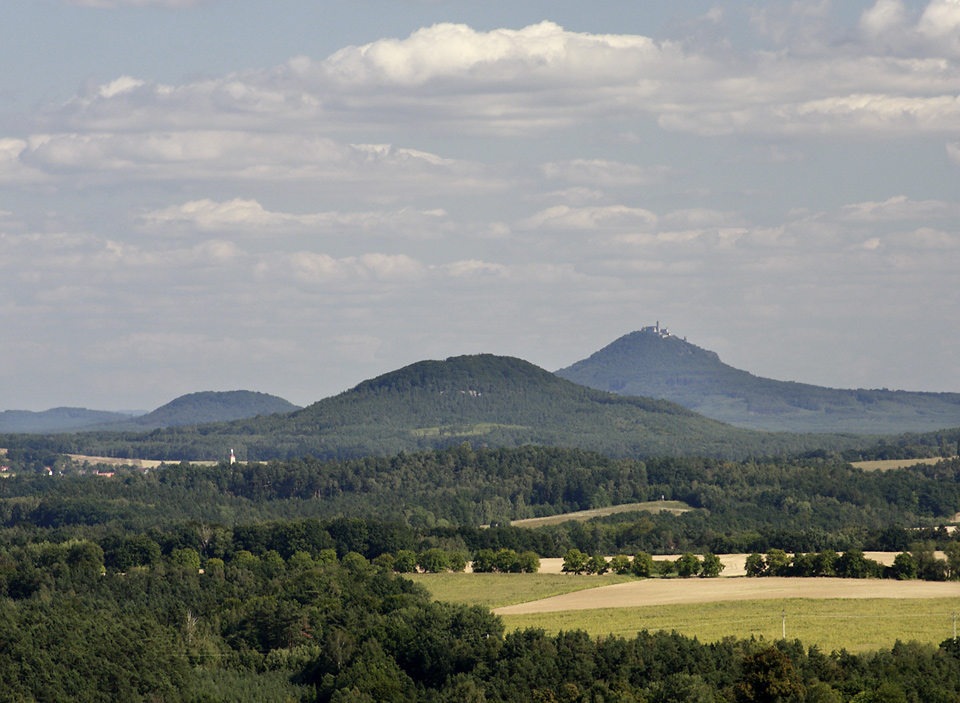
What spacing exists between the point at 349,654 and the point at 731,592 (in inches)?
1635

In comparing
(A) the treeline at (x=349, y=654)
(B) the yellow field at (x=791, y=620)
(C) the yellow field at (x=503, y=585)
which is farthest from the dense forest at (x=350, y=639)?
(B) the yellow field at (x=791, y=620)

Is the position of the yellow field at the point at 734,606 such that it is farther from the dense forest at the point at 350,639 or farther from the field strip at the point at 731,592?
the dense forest at the point at 350,639

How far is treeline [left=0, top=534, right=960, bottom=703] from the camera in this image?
92.2m

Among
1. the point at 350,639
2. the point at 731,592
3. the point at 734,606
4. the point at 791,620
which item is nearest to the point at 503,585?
the point at 731,592

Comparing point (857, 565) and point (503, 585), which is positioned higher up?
point (857, 565)

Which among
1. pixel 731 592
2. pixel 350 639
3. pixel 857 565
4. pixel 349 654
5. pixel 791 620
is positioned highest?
pixel 857 565

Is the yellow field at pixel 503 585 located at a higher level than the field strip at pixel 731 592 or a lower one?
lower

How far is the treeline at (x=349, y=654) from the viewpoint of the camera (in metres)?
92.2

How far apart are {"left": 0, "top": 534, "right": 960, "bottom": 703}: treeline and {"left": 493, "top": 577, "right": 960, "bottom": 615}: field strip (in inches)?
582

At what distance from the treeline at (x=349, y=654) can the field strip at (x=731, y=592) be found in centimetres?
1479

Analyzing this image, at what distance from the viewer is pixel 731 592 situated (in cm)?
13738

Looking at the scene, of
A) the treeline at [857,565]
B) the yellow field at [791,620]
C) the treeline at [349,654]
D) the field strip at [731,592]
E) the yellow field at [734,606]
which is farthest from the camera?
the treeline at [857,565]

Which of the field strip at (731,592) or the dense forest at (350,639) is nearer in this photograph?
the dense forest at (350,639)

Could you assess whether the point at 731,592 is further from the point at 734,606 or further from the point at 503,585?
the point at 503,585
